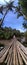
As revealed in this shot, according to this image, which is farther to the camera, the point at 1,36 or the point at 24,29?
the point at 24,29

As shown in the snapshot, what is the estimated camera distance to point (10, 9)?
42.4 ft

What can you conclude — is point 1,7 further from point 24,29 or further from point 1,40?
point 1,40

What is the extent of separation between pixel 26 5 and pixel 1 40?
2.69m

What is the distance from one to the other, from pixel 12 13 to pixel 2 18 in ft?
2.95

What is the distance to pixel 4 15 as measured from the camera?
12.7m

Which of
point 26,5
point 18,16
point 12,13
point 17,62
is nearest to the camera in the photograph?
point 17,62

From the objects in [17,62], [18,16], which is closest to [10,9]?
[18,16]

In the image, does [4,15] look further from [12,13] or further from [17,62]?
[17,62]

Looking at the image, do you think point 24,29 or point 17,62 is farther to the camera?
point 24,29

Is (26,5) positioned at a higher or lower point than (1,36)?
higher

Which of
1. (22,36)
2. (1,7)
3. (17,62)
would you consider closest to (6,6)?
(1,7)

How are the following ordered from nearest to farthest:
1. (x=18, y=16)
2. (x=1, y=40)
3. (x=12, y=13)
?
1. (x=1, y=40)
2. (x=18, y=16)
3. (x=12, y=13)

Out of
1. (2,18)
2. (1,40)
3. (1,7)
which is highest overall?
(1,7)

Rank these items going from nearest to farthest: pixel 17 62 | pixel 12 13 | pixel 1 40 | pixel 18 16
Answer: pixel 17 62 < pixel 1 40 < pixel 18 16 < pixel 12 13
